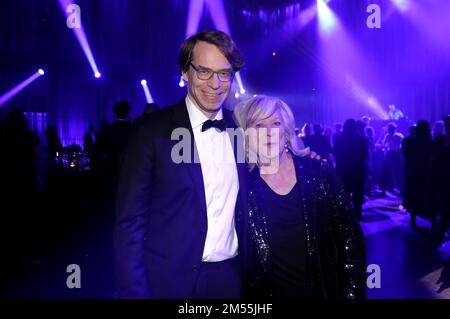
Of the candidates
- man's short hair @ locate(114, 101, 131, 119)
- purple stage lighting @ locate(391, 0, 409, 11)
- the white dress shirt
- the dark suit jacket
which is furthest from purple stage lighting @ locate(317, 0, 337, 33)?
the dark suit jacket

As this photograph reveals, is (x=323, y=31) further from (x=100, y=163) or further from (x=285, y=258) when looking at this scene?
(x=285, y=258)

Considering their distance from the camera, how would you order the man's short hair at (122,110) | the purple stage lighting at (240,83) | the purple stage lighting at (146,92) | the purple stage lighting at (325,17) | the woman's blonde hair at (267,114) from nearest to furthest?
the woman's blonde hair at (267,114) → the man's short hair at (122,110) → the purple stage lighting at (325,17) → the purple stage lighting at (240,83) → the purple stage lighting at (146,92)

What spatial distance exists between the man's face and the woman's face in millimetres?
224

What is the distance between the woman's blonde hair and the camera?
1891 mm

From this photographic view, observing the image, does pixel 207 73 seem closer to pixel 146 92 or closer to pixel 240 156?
pixel 240 156

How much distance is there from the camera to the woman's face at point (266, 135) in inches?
74.5

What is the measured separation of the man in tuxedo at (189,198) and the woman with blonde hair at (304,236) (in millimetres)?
107

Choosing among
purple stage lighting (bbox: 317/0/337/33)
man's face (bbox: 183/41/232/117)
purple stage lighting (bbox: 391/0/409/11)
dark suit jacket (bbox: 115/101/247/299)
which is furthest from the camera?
purple stage lighting (bbox: 391/0/409/11)

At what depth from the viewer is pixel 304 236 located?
1.83 m

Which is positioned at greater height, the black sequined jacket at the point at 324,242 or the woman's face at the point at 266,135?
the woman's face at the point at 266,135

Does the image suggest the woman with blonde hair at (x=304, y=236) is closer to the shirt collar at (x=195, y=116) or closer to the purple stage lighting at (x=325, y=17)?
the shirt collar at (x=195, y=116)

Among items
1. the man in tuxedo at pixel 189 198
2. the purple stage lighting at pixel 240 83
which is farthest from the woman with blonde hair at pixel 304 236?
the purple stage lighting at pixel 240 83

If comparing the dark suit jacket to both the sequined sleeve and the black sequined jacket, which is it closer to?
the black sequined jacket

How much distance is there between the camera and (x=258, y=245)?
1805 millimetres
